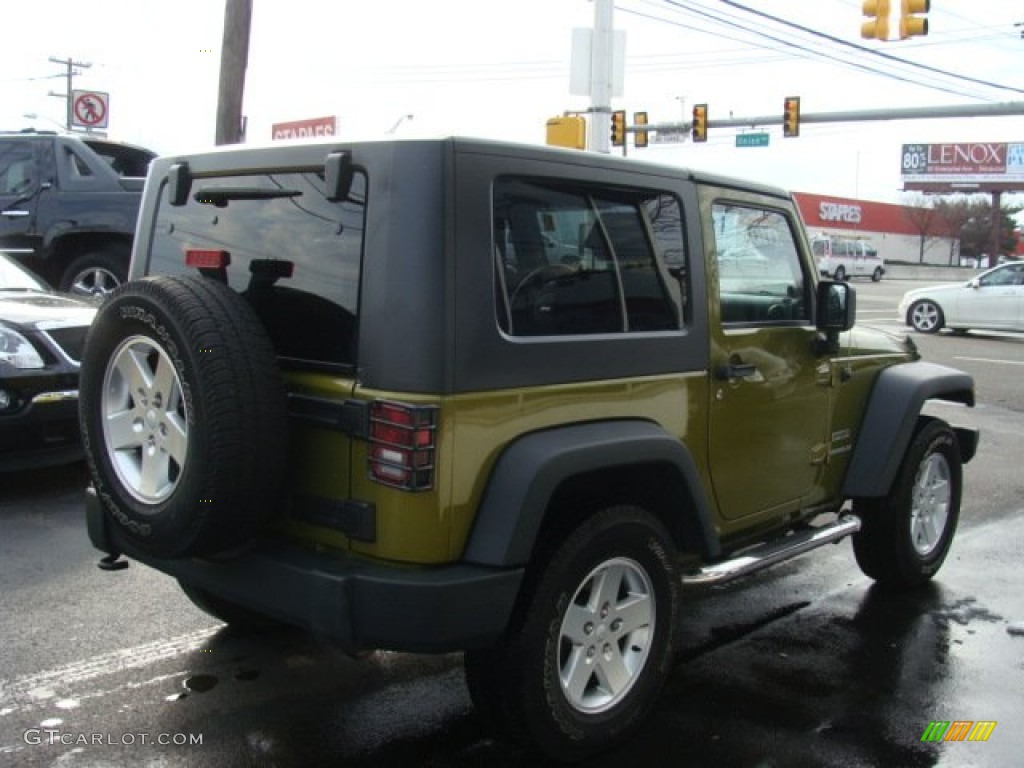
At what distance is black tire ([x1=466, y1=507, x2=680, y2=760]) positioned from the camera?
10.2 ft

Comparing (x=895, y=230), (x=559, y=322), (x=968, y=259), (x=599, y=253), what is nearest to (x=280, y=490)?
(x=559, y=322)

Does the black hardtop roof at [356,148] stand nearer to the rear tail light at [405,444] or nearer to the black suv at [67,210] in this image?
the rear tail light at [405,444]

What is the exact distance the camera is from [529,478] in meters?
2.97

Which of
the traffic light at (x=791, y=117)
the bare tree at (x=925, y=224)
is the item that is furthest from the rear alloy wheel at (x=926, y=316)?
the bare tree at (x=925, y=224)

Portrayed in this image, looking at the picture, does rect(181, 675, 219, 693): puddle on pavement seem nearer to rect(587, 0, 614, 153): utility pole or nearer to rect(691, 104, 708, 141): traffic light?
rect(587, 0, 614, 153): utility pole

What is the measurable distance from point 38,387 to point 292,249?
3687mm

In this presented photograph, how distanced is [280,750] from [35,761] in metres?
0.75

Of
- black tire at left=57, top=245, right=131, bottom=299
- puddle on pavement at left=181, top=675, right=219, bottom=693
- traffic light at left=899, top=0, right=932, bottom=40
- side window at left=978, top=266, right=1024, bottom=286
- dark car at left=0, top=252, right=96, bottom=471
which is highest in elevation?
traffic light at left=899, top=0, right=932, bottom=40

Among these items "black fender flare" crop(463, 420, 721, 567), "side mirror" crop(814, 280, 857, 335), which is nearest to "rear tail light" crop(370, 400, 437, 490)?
"black fender flare" crop(463, 420, 721, 567)

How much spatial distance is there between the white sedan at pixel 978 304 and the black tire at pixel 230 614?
712 inches

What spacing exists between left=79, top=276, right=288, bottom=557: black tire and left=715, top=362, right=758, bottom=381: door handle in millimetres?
1661

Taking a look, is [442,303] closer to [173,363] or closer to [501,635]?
[173,363]

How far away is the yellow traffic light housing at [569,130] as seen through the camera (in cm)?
1284

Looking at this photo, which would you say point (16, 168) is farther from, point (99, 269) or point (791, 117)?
point (791, 117)
